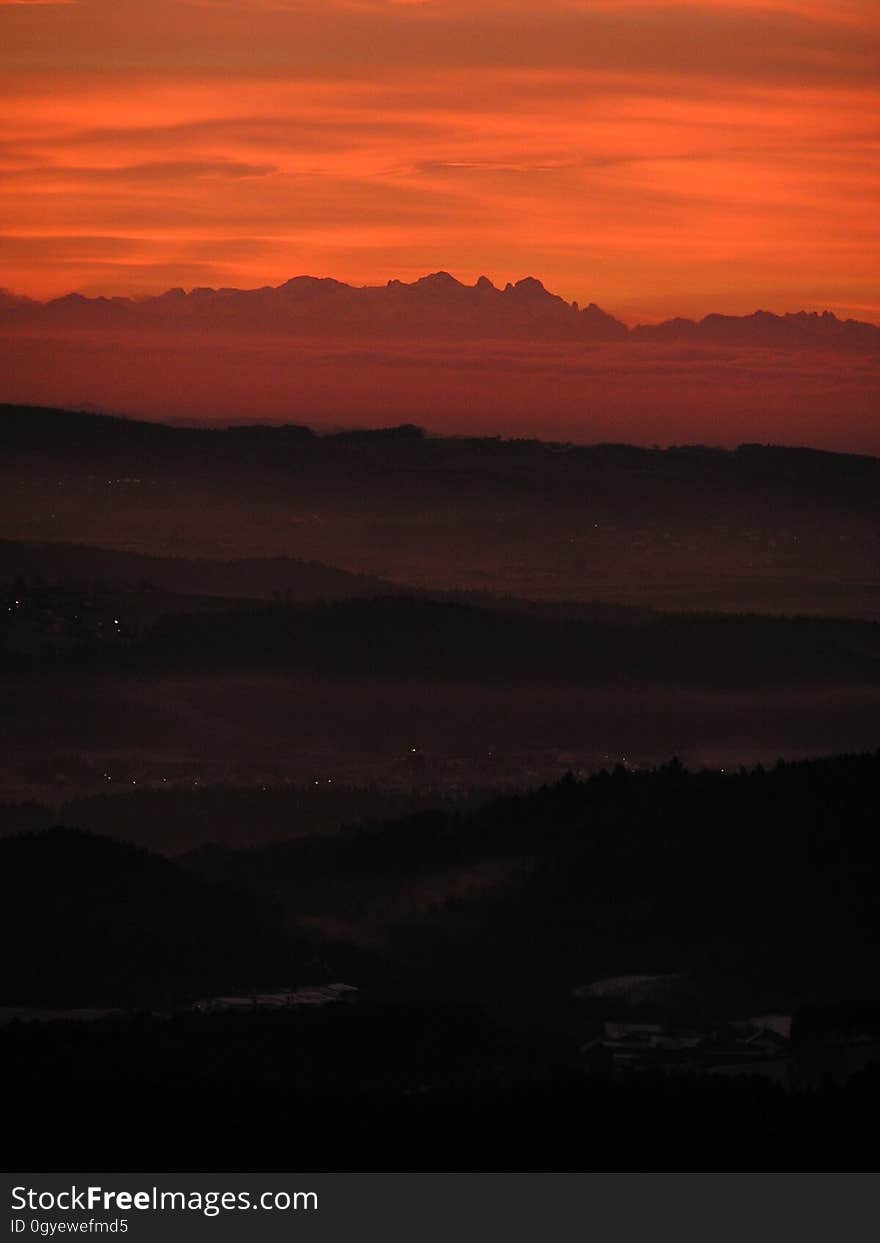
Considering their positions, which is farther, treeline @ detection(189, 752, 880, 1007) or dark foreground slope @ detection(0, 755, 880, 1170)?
treeline @ detection(189, 752, 880, 1007)

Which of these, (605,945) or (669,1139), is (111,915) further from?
(669,1139)

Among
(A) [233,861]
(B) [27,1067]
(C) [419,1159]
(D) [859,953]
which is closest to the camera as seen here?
(C) [419,1159]

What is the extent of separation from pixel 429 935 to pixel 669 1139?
48.9 meters

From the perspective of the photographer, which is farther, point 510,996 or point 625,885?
point 625,885

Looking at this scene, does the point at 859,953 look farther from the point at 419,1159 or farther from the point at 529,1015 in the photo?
the point at 419,1159

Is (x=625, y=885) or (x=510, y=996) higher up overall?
(x=625, y=885)

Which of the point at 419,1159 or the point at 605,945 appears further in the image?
the point at 605,945

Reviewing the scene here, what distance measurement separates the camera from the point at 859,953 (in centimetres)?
11056

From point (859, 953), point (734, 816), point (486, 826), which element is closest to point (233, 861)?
point (486, 826)

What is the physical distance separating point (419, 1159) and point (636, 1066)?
14981 millimetres

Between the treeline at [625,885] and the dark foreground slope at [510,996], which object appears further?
the treeline at [625,885]

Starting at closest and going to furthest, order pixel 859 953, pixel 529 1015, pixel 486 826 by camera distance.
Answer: pixel 529 1015
pixel 859 953
pixel 486 826

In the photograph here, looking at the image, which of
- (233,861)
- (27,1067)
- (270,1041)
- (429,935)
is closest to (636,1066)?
(270,1041)

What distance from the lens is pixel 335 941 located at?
122188 mm
